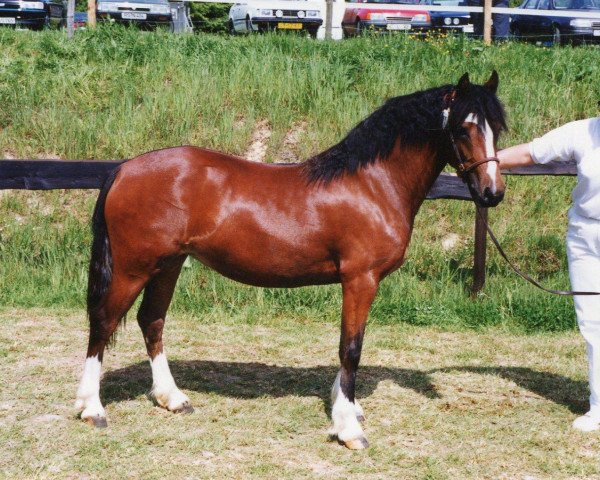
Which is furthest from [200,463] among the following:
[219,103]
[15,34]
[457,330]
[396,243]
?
[15,34]

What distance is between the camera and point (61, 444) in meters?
4.45

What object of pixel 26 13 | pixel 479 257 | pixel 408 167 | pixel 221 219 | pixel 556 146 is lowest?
pixel 479 257

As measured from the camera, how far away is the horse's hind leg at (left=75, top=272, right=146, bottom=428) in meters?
4.78

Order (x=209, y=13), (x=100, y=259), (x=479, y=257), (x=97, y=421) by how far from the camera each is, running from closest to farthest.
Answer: (x=97, y=421) < (x=100, y=259) < (x=479, y=257) < (x=209, y=13)

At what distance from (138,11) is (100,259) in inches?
516

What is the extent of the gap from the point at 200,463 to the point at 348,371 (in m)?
1.05

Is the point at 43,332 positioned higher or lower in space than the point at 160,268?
lower

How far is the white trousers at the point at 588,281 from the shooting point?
487 centimetres

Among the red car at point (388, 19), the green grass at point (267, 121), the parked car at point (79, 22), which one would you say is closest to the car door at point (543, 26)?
the red car at point (388, 19)

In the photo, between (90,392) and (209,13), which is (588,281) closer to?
(90,392)

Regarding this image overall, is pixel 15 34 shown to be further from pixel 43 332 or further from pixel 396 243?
pixel 396 243

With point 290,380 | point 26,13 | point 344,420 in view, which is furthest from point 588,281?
point 26,13

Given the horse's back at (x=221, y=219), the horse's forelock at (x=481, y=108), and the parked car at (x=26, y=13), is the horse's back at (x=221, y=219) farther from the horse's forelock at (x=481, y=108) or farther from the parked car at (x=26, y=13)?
the parked car at (x=26, y=13)

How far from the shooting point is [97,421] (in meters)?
4.72
